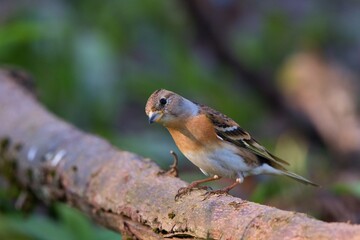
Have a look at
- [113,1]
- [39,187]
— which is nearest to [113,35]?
[113,1]

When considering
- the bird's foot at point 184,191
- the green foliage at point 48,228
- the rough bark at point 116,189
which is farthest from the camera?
the green foliage at point 48,228

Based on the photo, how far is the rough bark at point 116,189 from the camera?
2.62 meters

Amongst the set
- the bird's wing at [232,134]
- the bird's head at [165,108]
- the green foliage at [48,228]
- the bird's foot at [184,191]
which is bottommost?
the green foliage at [48,228]

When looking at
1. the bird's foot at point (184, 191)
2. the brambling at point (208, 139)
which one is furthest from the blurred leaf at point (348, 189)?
the bird's foot at point (184, 191)

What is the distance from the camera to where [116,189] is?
139 inches

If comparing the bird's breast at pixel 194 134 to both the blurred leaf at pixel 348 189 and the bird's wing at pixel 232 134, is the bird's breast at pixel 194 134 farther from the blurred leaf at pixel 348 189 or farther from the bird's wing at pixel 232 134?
the blurred leaf at pixel 348 189

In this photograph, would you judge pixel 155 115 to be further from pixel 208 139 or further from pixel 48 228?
pixel 48 228

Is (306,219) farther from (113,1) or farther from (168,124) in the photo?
(113,1)

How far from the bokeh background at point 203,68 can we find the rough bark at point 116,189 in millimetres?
535

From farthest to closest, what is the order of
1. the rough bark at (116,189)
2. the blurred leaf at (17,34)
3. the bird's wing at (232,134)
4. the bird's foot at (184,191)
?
the blurred leaf at (17,34) → the bird's wing at (232,134) → the bird's foot at (184,191) → the rough bark at (116,189)

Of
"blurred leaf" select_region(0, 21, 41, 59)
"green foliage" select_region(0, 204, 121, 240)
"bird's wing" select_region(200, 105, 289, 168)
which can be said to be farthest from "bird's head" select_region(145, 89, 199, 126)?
"blurred leaf" select_region(0, 21, 41, 59)

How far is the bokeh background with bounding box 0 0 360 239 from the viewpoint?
6.56 metres

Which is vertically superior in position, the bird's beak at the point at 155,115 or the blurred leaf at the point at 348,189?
the blurred leaf at the point at 348,189

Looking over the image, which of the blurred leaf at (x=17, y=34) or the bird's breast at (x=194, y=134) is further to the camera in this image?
the blurred leaf at (x=17, y=34)
